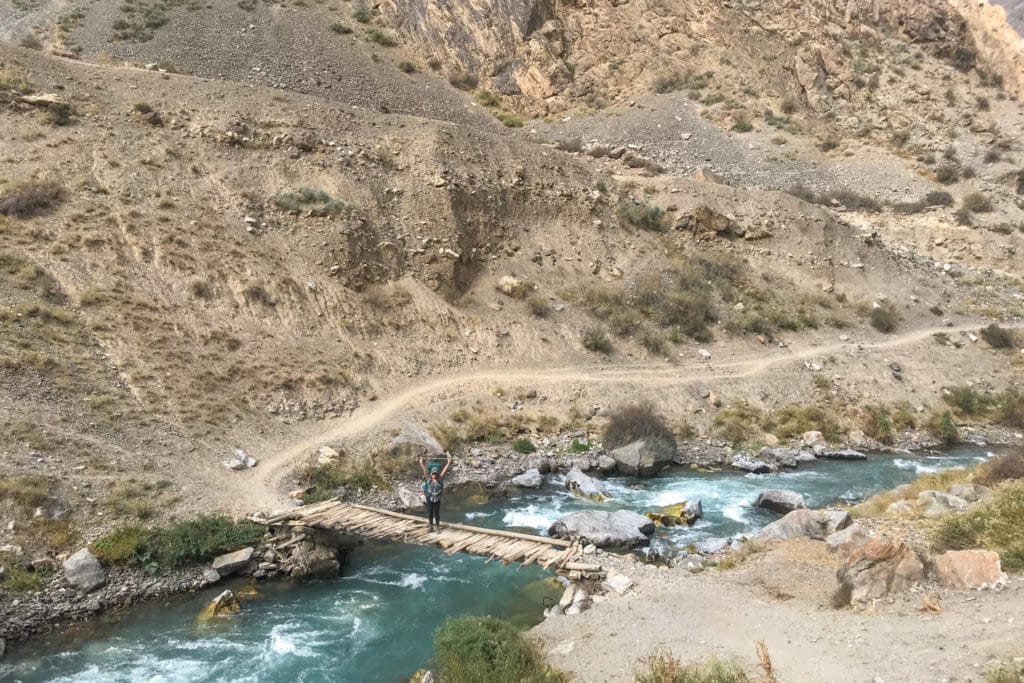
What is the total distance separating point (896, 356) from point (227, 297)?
24412 millimetres

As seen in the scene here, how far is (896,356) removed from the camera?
Result: 83.1ft

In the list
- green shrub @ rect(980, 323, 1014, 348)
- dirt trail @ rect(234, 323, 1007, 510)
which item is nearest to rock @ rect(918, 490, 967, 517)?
dirt trail @ rect(234, 323, 1007, 510)

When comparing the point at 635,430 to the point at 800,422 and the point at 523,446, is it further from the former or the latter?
the point at 800,422

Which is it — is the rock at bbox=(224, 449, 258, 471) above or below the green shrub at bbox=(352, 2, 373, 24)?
below

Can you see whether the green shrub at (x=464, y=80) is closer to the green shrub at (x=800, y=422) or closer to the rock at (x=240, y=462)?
the green shrub at (x=800, y=422)

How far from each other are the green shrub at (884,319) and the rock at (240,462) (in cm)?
2517

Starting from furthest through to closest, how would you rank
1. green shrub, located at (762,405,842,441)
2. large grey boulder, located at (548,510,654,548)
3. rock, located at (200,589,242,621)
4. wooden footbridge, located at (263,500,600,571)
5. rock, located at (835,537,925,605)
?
green shrub, located at (762,405,842,441) → large grey boulder, located at (548,510,654,548) → wooden footbridge, located at (263,500,600,571) → rock, located at (200,589,242,621) → rock, located at (835,537,925,605)

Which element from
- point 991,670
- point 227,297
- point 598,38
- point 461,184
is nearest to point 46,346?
point 227,297

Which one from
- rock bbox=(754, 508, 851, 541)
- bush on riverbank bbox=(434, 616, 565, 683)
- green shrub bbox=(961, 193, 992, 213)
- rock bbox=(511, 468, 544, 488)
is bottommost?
rock bbox=(511, 468, 544, 488)

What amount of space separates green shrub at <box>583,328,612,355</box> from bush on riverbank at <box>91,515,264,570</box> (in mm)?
13700

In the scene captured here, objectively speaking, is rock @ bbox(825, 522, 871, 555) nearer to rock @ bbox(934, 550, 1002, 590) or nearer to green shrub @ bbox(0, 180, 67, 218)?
rock @ bbox(934, 550, 1002, 590)

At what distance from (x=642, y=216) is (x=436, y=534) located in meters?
20.9

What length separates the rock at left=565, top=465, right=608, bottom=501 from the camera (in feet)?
52.9

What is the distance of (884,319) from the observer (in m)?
27.5
